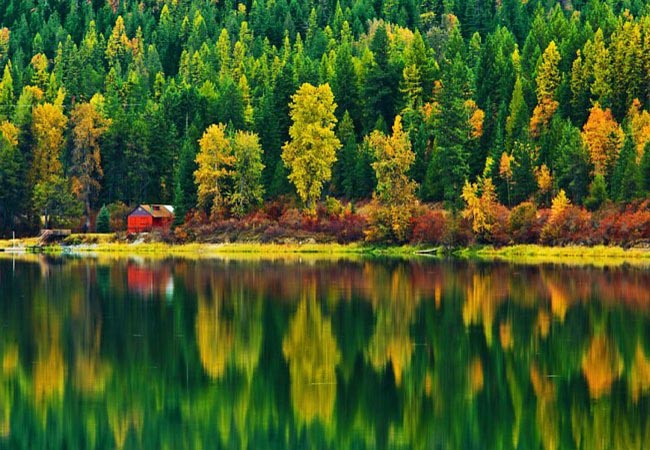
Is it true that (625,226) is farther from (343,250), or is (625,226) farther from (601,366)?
(601,366)

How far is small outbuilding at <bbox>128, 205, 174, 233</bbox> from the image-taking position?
125 metres

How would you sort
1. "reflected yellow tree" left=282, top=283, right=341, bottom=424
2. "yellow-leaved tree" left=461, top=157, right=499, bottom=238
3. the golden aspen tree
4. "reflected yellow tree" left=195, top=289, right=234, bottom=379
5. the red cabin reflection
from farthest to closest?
1. the golden aspen tree
2. "yellow-leaved tree" left=461, top=157, right=499, bottom=238
3. the red cabin reflection
4. "reflected yellow tree" left=195, top=289, right=234, bottom=379
5. "reflected yellow tree" left=282, top=283, right=341, bottom=424

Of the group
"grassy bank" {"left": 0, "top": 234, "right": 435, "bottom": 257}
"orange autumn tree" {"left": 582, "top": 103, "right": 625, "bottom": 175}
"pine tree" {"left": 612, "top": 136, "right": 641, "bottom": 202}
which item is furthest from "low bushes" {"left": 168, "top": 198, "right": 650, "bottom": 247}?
"orange autumn tree" {"left": 582, "top": 103, "right": 625, "bottom": 175}

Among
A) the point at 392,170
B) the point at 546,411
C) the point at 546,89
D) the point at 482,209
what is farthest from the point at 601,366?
the point at 546,89

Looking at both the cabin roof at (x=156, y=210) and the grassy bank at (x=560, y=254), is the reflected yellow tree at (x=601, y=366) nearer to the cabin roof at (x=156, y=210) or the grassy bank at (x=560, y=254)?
the grassy bank at (x=560, y=254)

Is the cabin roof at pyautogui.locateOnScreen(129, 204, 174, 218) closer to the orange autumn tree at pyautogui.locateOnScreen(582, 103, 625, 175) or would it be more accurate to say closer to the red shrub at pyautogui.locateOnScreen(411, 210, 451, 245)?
the red shrub at pyautogui.locateOnScreen(411, 210, 451, 245)

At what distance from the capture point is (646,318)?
148ft

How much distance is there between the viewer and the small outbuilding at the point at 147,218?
125m

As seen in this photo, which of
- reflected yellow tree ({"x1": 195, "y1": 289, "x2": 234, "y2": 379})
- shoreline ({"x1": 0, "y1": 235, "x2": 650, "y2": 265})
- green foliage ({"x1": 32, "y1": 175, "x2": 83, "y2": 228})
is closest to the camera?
reflected yellow tree ({"x1": 195, "y1": 289, "x2": 234, "y2": 379})

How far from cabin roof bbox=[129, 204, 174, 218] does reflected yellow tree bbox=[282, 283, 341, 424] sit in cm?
7881

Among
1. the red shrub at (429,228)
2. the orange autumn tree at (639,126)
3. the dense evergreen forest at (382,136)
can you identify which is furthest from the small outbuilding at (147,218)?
the orange autumn tree at (639,126)

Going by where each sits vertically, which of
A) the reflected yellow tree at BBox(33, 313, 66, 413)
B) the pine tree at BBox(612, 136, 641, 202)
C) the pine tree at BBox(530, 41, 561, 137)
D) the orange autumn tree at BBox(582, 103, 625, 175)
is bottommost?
the reflected yellow tree at BBox(33, 313, 66, 413)

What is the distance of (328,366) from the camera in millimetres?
34469

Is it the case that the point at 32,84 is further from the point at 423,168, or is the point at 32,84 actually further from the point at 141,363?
the point at 141,363
